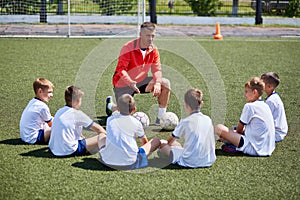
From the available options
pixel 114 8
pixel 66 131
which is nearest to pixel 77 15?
pixel 114 8

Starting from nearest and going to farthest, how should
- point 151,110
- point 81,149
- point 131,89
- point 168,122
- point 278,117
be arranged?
point 81,149 < point 278,117 < point 168,122 < point 131,89 < point 151,110

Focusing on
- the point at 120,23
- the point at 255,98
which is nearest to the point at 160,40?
the point at 120,23

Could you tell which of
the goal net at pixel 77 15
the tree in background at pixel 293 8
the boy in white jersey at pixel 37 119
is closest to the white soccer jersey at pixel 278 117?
the boy in white jersey at pixel 37 119

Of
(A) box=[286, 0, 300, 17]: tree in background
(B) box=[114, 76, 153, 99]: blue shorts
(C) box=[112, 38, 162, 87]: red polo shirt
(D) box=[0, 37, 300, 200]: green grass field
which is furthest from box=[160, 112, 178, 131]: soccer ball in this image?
(A) box=[286, 0, 300, 17]: tree in background

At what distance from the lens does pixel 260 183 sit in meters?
5.26

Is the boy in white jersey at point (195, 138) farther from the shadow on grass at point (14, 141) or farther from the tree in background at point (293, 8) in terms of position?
the tree in background at point (293, 8)

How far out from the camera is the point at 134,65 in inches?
300

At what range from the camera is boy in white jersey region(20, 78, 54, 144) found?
Result: 626 cm

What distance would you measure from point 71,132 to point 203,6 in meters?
23.3

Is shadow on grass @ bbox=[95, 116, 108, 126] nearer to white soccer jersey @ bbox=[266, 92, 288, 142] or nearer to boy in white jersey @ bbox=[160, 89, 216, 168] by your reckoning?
boy in white jersey @ bbox=[160, 89, 216, 168]

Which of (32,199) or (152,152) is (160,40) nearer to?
(152,152)

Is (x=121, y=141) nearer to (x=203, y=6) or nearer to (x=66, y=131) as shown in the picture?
(x=66, y=131)

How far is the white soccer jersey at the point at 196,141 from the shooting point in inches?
219

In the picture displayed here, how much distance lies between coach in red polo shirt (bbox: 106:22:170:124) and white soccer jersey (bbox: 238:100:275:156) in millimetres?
1666
